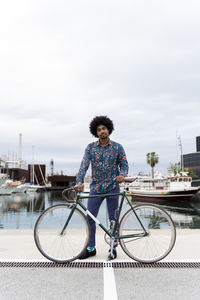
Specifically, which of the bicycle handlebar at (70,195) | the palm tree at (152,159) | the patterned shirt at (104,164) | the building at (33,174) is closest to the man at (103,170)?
the patterned shirt at (104,164)

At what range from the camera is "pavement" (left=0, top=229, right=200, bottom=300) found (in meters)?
2.30

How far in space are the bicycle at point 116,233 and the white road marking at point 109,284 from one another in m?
0.33

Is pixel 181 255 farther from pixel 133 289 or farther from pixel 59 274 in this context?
pixel 59 274

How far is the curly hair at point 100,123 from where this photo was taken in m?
3.59

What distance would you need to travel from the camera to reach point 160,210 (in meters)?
3.25

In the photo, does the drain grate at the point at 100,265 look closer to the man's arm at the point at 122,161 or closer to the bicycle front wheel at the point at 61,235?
the bicycle front wheel at the point at 61,235

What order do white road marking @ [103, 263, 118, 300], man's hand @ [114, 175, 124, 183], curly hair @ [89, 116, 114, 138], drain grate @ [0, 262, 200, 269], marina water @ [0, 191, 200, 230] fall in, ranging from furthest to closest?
marina water @ [0, 191, 200, 230], curly hair @ [89, 116, 114, 138], man's hand @ [114, 175, 124, 183], drain grate @ [0, 262, 200, 269], white road marking @ [103, 263, 118, 300]

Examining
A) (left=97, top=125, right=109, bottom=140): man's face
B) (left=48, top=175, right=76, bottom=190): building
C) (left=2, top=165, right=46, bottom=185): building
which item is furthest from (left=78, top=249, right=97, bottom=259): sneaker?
(left=48, top=175, right=76, bottom=190): building

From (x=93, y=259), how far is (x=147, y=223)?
2.55 ft

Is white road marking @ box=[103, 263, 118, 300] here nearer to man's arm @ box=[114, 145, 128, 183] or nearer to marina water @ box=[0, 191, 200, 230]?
marina water @ box=[0, 191, 200, 230]

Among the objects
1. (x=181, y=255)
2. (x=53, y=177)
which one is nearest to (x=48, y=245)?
(x=181, y=255)

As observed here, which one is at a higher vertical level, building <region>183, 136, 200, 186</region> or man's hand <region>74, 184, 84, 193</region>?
building <region>183, 136, 200, 186</region>

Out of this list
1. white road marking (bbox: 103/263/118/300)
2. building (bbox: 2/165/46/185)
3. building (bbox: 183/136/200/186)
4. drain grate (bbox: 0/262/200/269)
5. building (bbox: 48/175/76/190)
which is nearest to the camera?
white road marking (bbox: 103/263/118/300)

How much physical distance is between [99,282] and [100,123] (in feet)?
6.17
